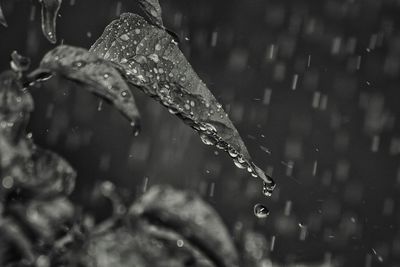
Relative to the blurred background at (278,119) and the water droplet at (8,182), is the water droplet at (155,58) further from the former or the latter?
Answer: the blurred background at (278,119)

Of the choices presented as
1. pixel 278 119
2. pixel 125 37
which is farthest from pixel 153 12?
pixel 278 119

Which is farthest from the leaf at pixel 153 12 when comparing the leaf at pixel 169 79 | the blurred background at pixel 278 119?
the blurred background at pixel 278 119

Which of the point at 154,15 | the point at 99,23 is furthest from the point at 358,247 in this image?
the point at 154,15

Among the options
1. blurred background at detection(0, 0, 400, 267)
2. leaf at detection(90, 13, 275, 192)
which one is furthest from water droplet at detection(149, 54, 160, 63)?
blurred background at detection(0, 0, 400, 267)

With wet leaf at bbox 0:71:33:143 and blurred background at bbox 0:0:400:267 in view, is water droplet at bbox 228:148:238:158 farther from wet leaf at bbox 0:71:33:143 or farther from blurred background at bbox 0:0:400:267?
blurred background at bbox 0:0:400:267

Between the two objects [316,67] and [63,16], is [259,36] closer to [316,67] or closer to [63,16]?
[316,67]

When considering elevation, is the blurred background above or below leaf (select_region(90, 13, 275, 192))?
below

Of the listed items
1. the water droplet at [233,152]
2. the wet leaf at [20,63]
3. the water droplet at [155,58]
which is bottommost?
the water droplet at [233,152]
